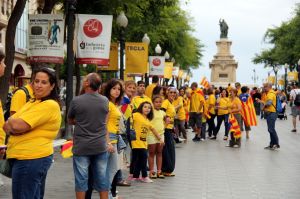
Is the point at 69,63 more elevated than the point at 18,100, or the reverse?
the point at 69,63

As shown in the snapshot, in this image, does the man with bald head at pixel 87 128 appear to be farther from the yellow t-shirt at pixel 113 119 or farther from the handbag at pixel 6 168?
the handbag at pixel 6 168

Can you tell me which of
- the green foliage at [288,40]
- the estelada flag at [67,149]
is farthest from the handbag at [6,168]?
the green foliage at [288,40]

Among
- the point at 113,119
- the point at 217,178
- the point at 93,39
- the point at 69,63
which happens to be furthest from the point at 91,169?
the point at 69,63

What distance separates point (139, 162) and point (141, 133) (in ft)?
1.80

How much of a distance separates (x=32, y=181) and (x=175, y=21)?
41966 mm

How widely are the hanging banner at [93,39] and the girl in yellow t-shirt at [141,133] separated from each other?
242 inches

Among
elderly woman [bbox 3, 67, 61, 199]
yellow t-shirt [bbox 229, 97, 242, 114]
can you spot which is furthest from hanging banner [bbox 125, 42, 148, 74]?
elderly woman [bbox 3, 67, 61, 199]

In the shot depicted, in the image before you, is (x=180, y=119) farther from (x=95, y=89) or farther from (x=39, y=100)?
(x=39, y=100)

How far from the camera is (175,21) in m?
47.0

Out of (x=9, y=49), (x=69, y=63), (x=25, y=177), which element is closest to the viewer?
(x=25, y=177)

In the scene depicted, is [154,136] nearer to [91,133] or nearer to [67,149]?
[67,149]

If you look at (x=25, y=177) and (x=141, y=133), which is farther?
(x=141, y=133)

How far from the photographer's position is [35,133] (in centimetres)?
564

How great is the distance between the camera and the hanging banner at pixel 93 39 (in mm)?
16938
